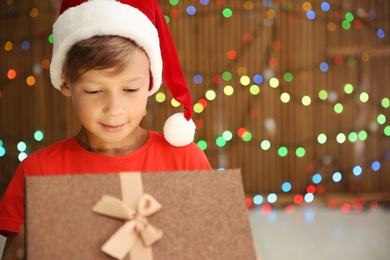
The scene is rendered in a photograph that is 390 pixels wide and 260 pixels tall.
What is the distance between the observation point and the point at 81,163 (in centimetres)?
104

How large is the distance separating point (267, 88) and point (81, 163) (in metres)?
2.54

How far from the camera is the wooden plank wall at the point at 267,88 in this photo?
11.1 feet

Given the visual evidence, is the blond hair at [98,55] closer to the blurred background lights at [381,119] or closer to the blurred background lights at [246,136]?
the blurred background lights at [246,136]

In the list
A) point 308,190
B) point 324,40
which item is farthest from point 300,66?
point 308,190

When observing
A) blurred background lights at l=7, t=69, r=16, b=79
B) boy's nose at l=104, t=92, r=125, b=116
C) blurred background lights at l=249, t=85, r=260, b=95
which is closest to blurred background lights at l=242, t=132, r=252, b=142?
blurred background lights at l=249, t=85, r=260, b=95

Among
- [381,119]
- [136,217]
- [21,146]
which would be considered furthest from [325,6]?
[136,217]

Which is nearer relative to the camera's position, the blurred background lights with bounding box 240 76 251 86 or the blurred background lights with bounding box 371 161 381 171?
the blurred background lights with bounding box 240 76 251 86

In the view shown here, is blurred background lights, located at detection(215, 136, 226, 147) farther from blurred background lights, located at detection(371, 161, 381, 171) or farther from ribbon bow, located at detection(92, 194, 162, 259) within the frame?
ribbon bow, located at detection(92, 194, 162, 259)

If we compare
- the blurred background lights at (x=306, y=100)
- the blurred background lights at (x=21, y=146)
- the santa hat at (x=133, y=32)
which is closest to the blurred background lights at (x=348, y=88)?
the blurred background lights at (x=306, y=100)

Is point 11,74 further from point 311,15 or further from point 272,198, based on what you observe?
point 311,15

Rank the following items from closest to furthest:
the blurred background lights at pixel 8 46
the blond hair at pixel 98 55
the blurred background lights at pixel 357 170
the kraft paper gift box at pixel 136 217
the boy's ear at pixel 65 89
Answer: the kraft paper gift box at pixel 136 217 → the blond hair at pixel 98 55 → the boy's ear at pixel 65 89 → the blurred background lights at pixel 8 46 → the blurred background lights at pixel 357 170

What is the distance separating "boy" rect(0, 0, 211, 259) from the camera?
0.92 meters

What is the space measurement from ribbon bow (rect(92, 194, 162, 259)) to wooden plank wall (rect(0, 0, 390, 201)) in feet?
8.74

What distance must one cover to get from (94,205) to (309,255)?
6.34ft
